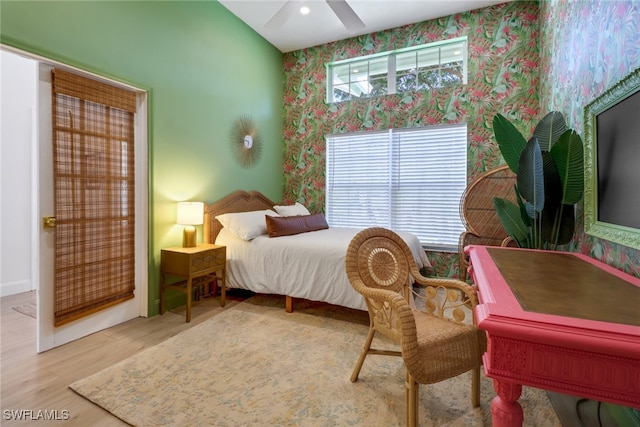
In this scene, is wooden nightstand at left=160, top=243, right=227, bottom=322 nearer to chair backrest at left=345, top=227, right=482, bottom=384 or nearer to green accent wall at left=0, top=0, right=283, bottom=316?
green accent wall at left=0, top=0, right=283, bottom=316

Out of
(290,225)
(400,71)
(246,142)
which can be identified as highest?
(400,71)

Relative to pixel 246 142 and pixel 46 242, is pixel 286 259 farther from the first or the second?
pixel 246 142

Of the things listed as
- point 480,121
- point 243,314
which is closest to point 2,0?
point 243,314

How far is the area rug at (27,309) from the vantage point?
277 cm

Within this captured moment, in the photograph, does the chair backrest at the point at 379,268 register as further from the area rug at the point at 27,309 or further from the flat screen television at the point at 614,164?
the area rug at the point at 27,309

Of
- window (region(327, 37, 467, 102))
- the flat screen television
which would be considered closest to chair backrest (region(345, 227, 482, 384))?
the flat screen television

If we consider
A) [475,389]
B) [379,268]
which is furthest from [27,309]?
[475,389]

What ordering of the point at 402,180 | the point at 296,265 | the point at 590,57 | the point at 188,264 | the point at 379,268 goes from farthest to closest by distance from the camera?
the point at 402,180 < the point at 296,265 < the point at 188,264 < the point at 379,268 < the point at 590,57

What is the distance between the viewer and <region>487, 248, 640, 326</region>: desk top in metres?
0.78

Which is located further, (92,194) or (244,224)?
(244,224)

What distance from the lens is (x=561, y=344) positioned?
2.21ft

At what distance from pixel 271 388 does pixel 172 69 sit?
3029 millimetres

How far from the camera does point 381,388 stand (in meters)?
1.75

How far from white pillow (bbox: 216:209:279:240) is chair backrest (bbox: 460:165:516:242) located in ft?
7.63
